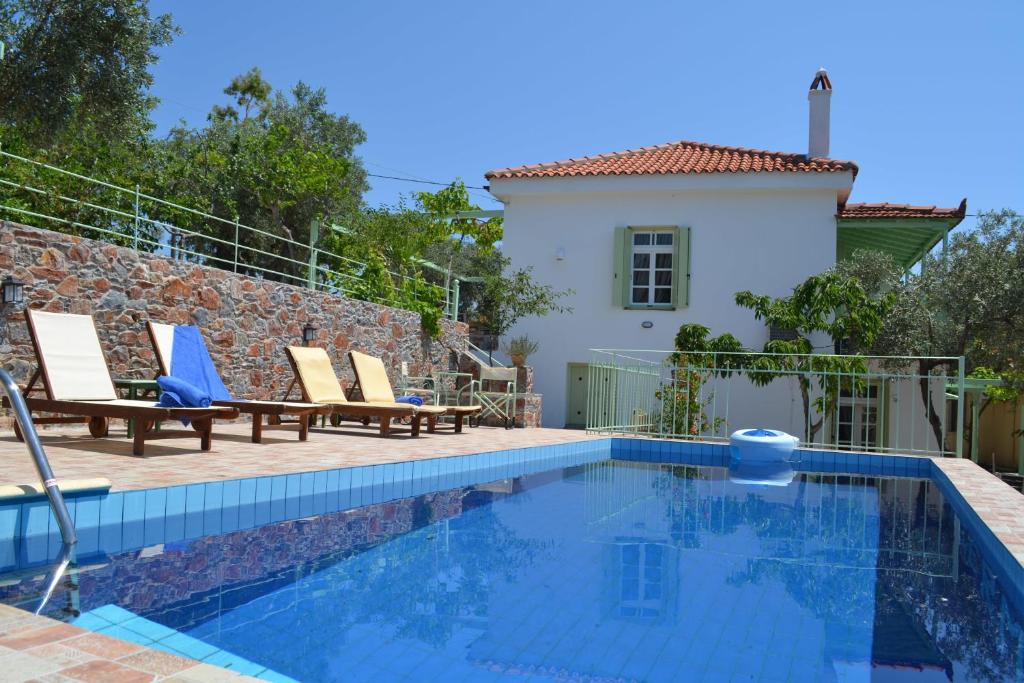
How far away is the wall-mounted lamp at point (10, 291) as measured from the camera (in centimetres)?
749

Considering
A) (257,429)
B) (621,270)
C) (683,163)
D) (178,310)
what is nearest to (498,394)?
(621,270)

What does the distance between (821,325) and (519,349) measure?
4.95 meters

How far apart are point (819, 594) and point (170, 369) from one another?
19.6 feet

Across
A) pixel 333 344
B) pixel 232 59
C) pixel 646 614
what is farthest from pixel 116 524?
pixel 232 59

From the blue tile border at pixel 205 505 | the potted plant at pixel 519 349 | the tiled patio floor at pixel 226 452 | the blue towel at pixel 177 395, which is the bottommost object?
the blue tile border at pixel 205 505

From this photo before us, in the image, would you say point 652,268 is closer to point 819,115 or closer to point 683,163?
point 683,163

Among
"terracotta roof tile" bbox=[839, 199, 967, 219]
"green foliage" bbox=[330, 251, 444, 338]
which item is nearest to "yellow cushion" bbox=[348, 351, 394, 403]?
"green foliage" bbox=[330, 251, 444, 338]

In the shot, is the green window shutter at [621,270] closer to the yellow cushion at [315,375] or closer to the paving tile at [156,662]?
the yellow cushion at [315,375]

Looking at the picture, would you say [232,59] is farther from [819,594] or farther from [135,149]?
[819,594]

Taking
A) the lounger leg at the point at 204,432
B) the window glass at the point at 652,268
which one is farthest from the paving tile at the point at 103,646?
the window glass at the point at 652,268

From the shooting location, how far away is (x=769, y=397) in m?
15.0

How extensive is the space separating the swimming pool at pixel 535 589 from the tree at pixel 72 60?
5794 millimetres

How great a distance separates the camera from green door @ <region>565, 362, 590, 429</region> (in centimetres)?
1622

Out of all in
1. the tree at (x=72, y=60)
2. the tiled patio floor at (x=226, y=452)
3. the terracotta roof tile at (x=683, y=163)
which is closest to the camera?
the tiled patio floor at (x=226, y=452)
